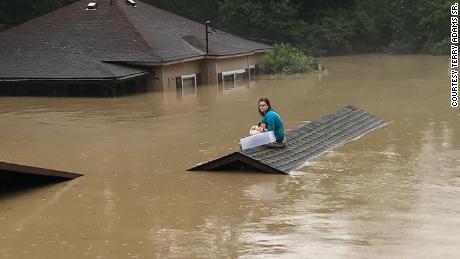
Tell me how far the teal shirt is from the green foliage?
26.8 meters

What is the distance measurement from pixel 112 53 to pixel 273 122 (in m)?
19.1

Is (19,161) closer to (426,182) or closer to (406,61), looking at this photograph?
(426,182)

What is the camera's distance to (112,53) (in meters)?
32.3

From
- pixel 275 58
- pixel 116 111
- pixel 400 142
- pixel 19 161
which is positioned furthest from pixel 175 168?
pixel 275 58

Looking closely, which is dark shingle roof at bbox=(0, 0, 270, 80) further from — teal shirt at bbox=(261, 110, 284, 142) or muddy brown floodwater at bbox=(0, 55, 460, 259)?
teal shirt at bbox=(261, 110, 284, 142)

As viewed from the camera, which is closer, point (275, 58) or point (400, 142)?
point (400, 142)

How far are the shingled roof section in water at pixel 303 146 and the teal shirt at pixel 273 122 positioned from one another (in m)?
0.39

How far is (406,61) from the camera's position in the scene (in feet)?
164

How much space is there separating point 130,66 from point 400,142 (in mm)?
16625

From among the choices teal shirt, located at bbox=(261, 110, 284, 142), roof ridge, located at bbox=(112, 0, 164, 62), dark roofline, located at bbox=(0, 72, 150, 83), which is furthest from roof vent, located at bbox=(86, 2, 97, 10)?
teal shirt, located at bbox=(261, 110, 284, 142)

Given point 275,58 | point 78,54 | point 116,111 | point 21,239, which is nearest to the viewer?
point 21,239

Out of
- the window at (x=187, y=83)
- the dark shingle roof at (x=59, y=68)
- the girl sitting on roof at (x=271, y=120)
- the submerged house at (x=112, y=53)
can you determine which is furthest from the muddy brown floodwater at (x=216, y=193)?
the window at (x=187, y=83)

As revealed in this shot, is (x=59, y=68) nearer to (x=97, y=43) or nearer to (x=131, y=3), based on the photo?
(x=97, y=43)

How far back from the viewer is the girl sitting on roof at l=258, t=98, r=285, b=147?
1450 centimetres
